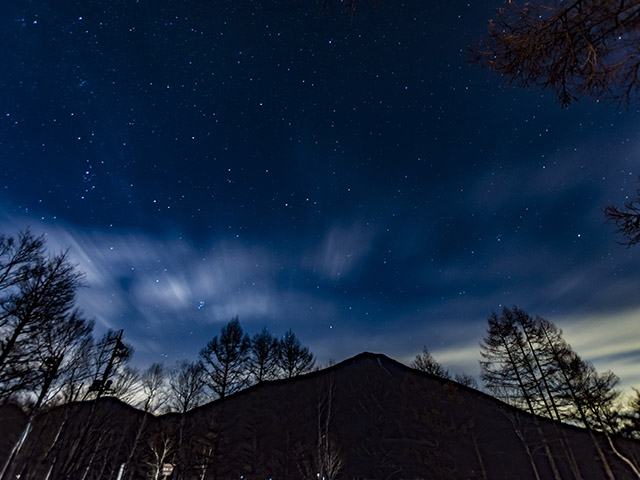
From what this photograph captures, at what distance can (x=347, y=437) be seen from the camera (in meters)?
24.4

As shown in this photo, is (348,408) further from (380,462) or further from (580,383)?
(580,383)

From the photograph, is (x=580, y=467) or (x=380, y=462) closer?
(x=380, y=462)

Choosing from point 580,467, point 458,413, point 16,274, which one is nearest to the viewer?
point 16,274

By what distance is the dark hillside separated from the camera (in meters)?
22.1

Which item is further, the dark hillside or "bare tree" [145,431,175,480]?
the dark hillside

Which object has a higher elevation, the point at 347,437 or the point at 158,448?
the point at 347,437

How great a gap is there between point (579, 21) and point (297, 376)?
32.1m

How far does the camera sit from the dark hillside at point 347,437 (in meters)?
22.1

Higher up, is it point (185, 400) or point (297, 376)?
point (297, 376)

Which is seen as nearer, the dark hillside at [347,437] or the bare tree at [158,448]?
the bare tree at [158,448]

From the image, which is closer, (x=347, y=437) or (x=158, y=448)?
(x=158, y=448)

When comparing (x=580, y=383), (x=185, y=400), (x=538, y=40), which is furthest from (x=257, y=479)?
(x=538, y=40)

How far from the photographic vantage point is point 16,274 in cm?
1138

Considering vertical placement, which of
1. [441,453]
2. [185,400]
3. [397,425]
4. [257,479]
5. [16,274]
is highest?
[16,274]
